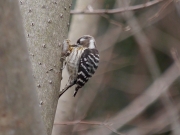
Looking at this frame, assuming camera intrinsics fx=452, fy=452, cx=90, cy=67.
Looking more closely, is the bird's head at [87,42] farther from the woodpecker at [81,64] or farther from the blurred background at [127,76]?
the blurred background at [127,76]

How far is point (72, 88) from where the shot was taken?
382 cm

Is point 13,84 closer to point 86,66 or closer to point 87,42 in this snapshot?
point 86,66

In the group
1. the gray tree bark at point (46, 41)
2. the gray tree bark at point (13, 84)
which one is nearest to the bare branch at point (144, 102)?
the gray tree bark at point (46, 41)

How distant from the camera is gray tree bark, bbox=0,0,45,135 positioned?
3.35 feet

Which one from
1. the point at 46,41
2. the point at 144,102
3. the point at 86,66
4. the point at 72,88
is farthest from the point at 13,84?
the point at 144,102

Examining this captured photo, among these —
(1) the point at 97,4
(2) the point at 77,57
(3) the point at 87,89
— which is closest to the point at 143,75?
(3) the point at 87,89

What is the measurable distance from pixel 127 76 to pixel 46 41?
387 cm

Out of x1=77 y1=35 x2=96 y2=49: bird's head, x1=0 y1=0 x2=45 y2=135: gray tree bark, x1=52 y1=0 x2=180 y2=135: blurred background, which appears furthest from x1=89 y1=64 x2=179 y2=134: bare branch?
x1=0 y1=0 x2=45 y2=135: gray tree bark

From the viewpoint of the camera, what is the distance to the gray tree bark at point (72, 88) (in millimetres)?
3789

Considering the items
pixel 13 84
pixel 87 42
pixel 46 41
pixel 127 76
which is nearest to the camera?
pixel 13 84

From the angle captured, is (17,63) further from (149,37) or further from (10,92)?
(149,37)

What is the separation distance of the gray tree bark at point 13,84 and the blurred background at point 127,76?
2.77 metres

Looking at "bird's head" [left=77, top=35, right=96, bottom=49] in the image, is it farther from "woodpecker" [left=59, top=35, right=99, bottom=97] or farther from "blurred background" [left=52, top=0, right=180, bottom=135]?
"blurred background" [left=52, top=0, right=180, bottom=135]

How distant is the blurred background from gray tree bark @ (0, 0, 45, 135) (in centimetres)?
277
